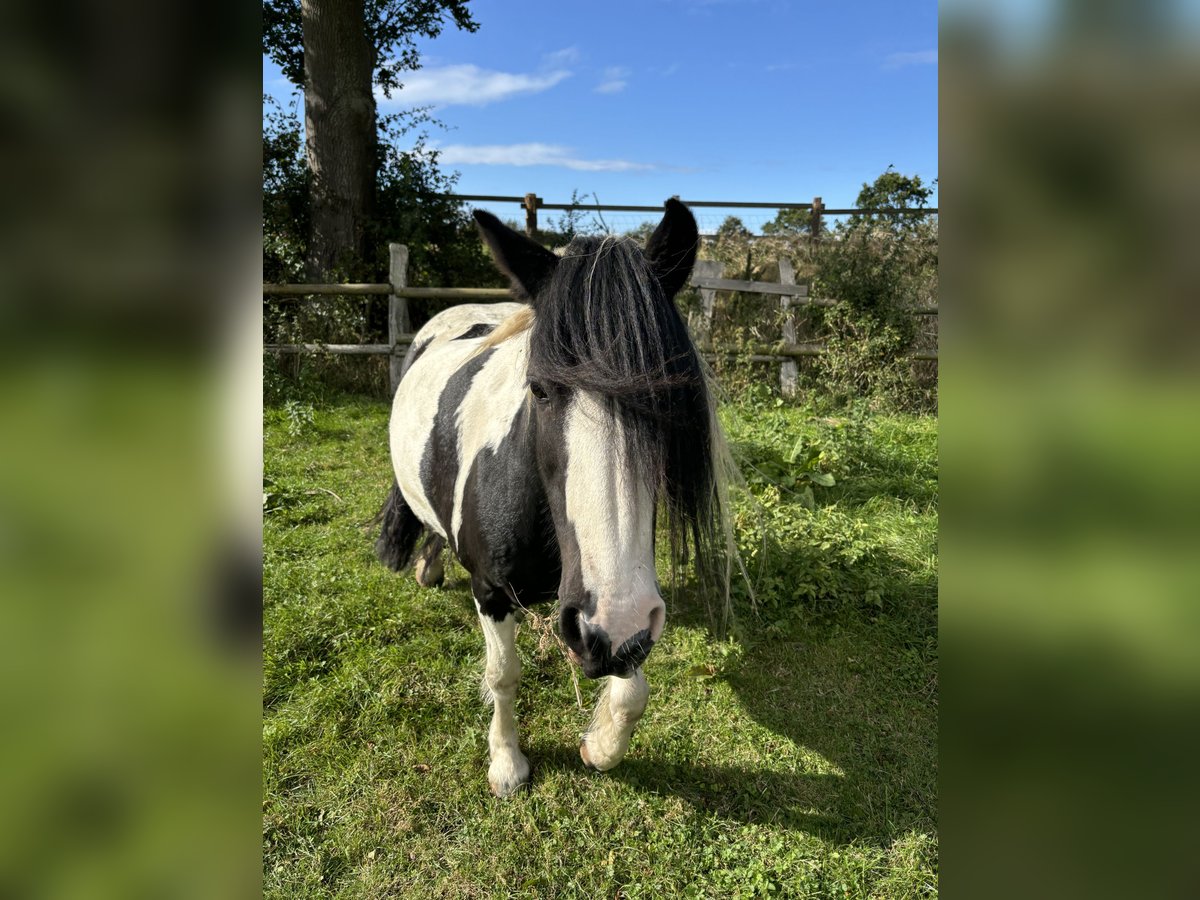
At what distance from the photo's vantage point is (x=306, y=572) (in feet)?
13.2

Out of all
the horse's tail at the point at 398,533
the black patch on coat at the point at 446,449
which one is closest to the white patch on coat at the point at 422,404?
the black patch on coat at the point at 446,449

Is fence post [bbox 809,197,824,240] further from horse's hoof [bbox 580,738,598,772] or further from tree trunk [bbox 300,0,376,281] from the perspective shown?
horse's hoof [bbox 580,738,598,772]

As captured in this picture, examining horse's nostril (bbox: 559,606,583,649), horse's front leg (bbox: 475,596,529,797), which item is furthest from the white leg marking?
horse's nostril (bbox: 559,606,583,649)

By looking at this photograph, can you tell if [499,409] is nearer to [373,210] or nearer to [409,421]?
[409,421]

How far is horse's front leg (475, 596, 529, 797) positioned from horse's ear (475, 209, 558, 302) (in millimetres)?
1315

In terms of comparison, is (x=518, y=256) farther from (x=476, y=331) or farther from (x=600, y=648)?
(x=476, y=331)

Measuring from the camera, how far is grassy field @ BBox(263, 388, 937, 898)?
2262 mm

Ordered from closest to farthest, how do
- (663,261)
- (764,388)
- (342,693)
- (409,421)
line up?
1. (663,261)
2. (342,693)
3. (409,421)
4. (764,388)

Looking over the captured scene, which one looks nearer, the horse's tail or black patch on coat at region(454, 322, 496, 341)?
black patch on coat at region(454, 322, 496, 341)

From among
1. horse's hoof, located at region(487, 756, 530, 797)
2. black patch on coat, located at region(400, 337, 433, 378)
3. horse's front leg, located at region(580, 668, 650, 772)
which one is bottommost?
horse's hoof, located at region(487, 756, 530, 797)

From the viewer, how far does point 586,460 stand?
169 cm

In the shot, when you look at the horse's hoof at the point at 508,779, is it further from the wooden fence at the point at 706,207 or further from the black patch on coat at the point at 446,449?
the wooden fence at the point at 706,207
